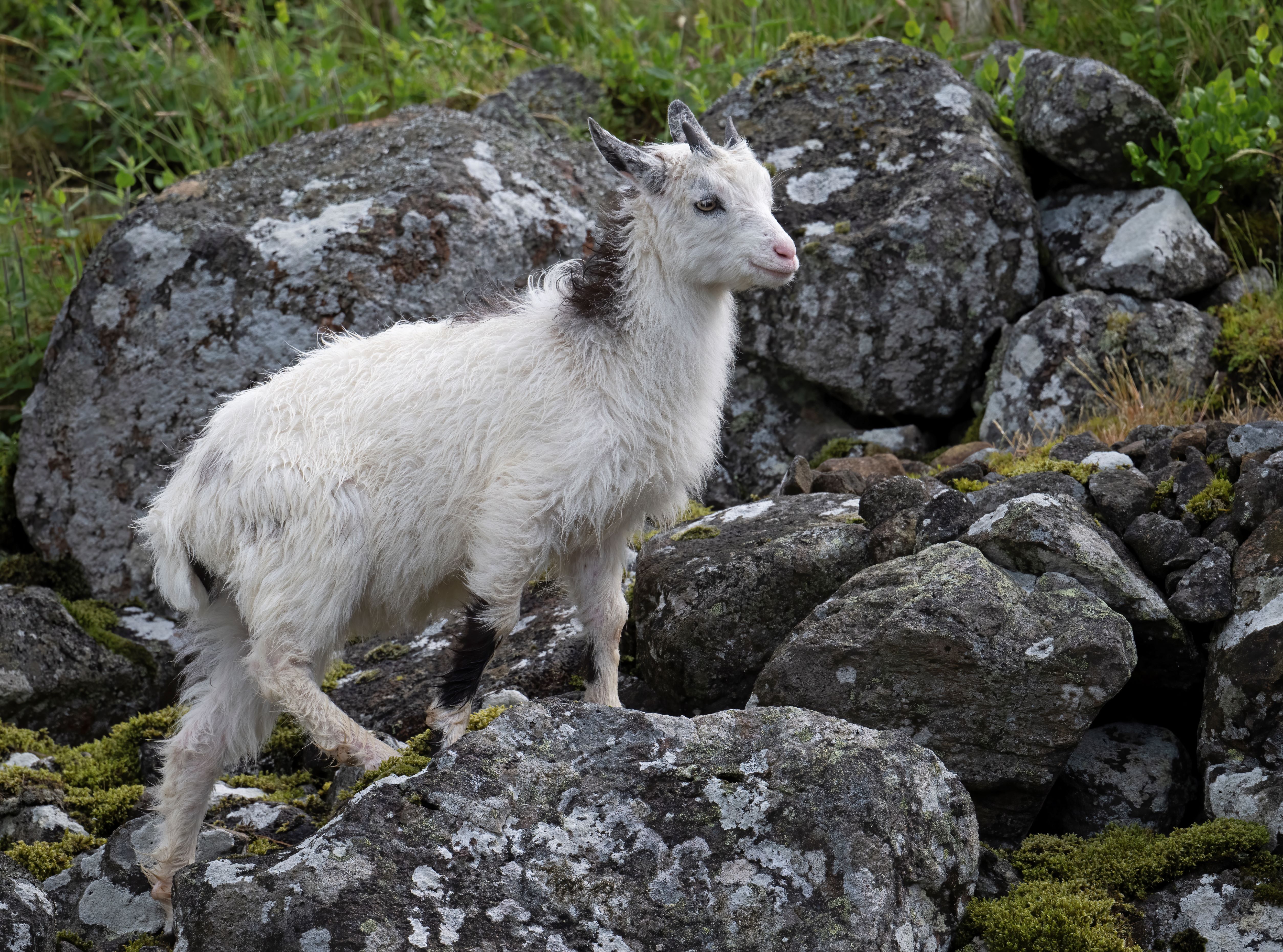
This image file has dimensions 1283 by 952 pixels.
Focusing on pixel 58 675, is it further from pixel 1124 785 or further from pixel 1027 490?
pixel 1124 785

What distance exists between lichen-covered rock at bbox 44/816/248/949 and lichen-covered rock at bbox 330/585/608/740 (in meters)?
1.26

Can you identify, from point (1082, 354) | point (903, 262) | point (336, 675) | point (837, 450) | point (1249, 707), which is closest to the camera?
point (1249, 707)

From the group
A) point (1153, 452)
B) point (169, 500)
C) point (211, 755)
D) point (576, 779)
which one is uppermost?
point (1153, 452)

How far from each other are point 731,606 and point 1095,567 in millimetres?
1859

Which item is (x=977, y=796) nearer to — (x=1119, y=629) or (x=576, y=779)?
(x=1119, y=629)

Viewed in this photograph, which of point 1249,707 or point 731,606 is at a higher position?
point 1249,707

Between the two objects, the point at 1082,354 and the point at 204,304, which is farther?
the point at 1082,354

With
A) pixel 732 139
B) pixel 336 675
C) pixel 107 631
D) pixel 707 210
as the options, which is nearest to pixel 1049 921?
pixel 707 210

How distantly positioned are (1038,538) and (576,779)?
2623mm

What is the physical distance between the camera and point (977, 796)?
5566 millimetres

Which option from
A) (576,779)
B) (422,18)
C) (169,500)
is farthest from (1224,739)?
(422,18)

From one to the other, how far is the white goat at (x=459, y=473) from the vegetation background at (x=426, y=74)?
4.64 metres

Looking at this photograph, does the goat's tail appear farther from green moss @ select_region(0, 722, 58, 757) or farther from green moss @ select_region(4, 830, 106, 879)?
green moss @ select_region(0, 722, 58, 757)

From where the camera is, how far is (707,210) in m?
5.97
